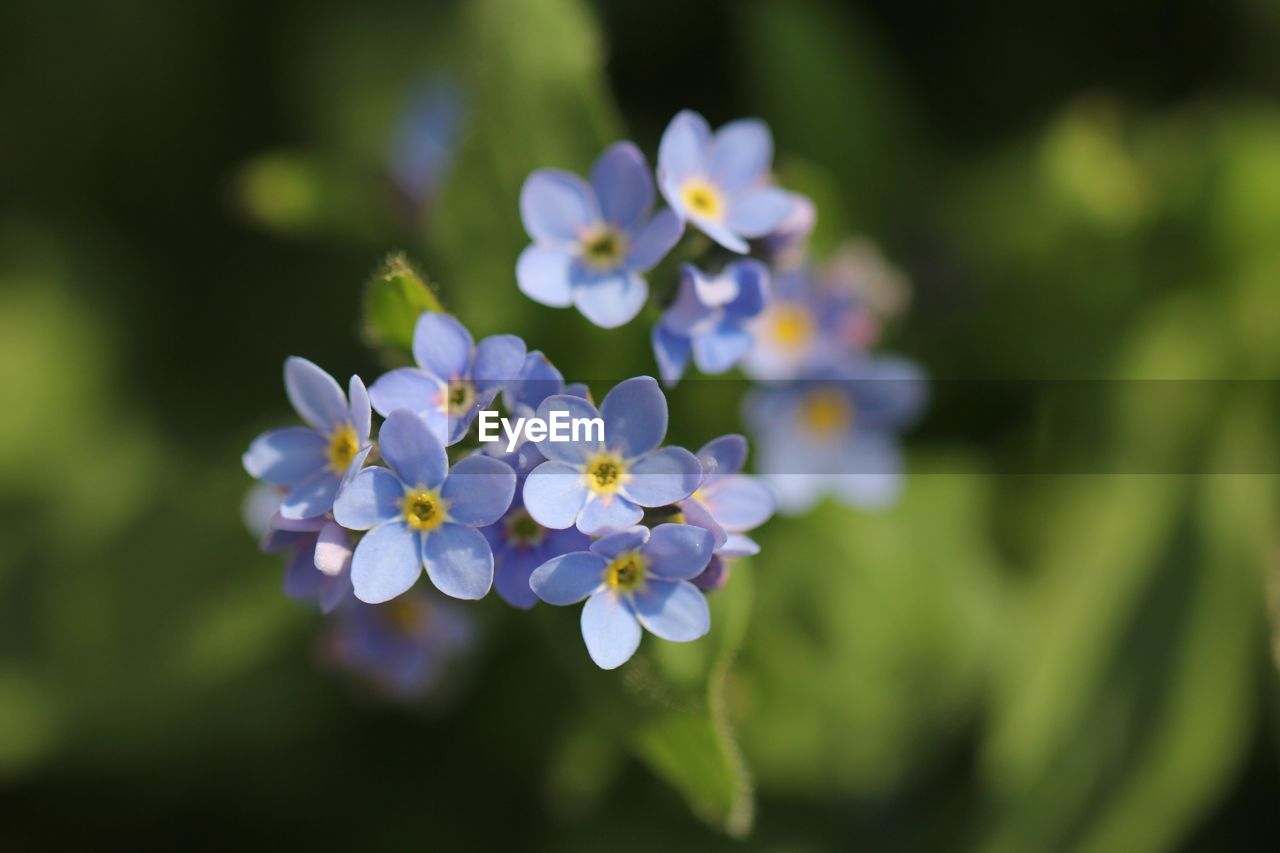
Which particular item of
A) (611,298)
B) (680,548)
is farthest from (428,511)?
(611,298)

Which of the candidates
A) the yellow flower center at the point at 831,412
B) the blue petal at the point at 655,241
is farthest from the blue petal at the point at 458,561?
the yellow flower center at the point at 831,412

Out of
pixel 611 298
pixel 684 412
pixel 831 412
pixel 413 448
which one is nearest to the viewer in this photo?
pixel 413 448

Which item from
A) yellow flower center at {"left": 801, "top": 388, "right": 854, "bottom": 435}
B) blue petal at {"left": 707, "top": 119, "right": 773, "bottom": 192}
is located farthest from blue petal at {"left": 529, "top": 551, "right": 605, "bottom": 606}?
yellow flower center at {"left": 801, "top": 388, "right": 854, "bottom": 435}

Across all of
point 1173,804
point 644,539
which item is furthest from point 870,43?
point 644,539

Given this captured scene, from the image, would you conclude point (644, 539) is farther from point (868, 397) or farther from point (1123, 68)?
point (1123, 68)

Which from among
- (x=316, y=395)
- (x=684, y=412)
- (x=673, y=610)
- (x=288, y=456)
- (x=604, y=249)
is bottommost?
(x=684, y=412)

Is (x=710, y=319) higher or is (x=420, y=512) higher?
(x=710, y=319)

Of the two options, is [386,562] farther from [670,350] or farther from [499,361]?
[670,350]
